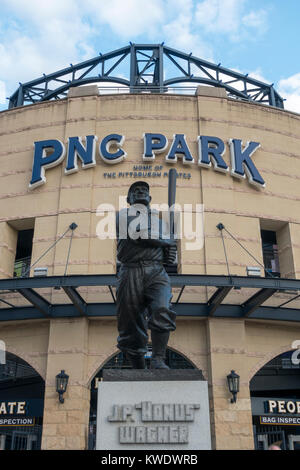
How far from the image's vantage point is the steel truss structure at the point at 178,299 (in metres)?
12.7

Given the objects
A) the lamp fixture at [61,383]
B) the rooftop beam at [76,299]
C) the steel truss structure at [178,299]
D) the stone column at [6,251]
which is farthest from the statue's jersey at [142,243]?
the stone column at [6,251]

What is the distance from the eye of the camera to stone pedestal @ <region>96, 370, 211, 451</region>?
514 centimetres

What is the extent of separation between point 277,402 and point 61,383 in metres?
7.23

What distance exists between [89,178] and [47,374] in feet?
23.2

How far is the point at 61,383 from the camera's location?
44.0ft

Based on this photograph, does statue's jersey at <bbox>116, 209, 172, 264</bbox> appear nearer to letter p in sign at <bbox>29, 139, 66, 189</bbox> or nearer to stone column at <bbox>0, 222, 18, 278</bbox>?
letter p in sign at <bbox>29, 139, 66, 189</bbox>

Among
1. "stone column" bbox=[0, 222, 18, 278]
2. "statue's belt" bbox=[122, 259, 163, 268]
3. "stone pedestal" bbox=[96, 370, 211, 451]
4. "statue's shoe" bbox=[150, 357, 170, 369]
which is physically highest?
"stone column" bbox=[0, 222, 18, 278]

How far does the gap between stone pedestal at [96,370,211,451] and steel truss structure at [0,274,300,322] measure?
7.21 meters

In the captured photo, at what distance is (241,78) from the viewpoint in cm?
2398

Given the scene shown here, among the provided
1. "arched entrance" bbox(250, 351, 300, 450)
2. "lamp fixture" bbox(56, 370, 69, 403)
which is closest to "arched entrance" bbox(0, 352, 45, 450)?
Result: "lamp fixture" bbox(56, 370, 69, 403)

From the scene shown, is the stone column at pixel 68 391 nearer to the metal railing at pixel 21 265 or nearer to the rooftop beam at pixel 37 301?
the rooftop beam at pixel 37 301

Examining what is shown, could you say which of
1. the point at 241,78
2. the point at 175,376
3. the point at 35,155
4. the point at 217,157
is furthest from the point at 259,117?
the point at 175,376

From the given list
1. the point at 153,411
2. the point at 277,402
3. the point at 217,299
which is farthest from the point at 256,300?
the point at 153,411

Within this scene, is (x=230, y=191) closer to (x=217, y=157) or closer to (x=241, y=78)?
(x=217, y=157)
